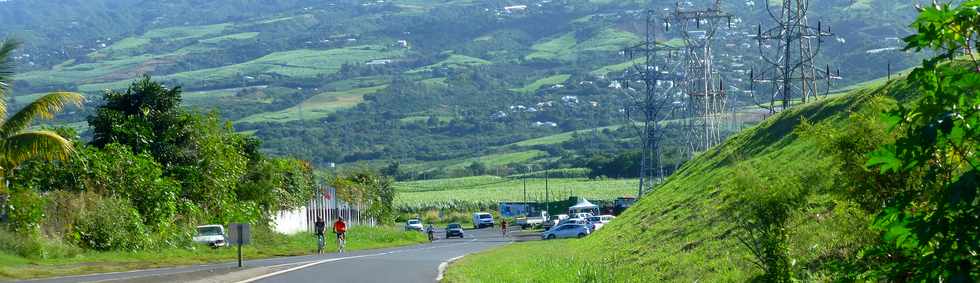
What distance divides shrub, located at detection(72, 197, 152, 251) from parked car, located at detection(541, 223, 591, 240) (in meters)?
27.5

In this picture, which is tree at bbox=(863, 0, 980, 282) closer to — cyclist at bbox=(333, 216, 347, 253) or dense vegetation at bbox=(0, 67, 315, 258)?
dense vegetation at bbox=(0, 67, 315, 258)

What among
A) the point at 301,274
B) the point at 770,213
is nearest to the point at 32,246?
the point at 301,274

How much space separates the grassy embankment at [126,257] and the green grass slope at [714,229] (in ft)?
30.4

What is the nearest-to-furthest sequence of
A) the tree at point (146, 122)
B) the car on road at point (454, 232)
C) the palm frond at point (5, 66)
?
the palm frond at point (5, 66) → the tree at point (146, 122) → the car on road at point (454, 232)

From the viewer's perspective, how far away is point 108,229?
4034 cm

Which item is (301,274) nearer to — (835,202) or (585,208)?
(835,202)

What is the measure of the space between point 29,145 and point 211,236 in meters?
13.5

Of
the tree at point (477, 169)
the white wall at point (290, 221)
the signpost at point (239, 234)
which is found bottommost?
the tree at point (477, 169)

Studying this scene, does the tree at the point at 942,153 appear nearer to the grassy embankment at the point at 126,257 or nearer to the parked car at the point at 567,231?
the grassy embankment at the point at 126,257

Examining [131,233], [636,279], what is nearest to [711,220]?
[636,279]

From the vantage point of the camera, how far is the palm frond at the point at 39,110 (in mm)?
34531

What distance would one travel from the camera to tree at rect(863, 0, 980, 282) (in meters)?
6.45

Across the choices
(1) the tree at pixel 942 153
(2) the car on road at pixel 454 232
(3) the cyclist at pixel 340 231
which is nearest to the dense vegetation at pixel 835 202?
(1) the tree at pixel 942 153

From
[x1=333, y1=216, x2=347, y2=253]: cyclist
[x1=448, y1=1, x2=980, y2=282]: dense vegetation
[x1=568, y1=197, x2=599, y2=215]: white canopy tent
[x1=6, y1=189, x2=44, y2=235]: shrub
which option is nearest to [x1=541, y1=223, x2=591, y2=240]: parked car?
[x1=333, y1=216, x2=347, y2=253]: cyclist
